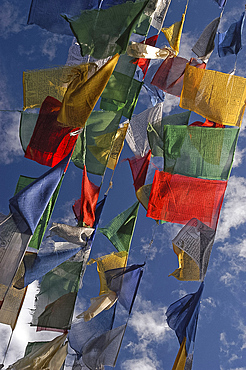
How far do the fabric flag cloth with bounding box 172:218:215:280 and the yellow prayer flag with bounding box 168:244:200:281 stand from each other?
0.02m

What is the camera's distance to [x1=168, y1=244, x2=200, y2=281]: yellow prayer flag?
17.7 feet

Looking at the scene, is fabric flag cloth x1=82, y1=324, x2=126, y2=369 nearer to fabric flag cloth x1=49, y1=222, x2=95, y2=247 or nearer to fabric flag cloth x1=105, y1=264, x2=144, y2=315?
fabric flag cloth x1=105, y1=264, x2=144, y2=315

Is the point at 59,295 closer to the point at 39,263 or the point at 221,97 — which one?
the point at 39,263

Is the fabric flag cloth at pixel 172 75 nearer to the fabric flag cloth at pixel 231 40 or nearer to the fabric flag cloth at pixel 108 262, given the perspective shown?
the fabric flag cloth at pixel 231 40

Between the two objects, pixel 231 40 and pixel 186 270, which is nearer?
pixel 186 270

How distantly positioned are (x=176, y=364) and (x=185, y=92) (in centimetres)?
399

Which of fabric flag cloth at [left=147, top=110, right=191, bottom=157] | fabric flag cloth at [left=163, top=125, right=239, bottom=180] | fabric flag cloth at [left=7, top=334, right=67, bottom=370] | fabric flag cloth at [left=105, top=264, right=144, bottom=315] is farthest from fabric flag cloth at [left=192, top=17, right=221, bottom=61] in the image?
fabric flag cloth at [left=7, top=334, right=67, bottom=370]

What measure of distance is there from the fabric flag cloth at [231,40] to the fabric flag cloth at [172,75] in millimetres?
492

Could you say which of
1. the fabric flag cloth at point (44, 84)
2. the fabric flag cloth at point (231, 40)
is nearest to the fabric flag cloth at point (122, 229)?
the fabric flag cloth at point (44, 84)

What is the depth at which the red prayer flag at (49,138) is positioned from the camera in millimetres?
5773

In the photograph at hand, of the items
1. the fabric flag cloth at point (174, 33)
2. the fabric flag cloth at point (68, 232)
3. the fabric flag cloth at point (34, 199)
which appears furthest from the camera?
the fabric flag cloth at point (174, 33)

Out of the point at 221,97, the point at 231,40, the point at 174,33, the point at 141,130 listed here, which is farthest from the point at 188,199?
the point at 174,33

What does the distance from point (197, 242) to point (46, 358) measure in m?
2.57

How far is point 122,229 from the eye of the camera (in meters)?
6.29
